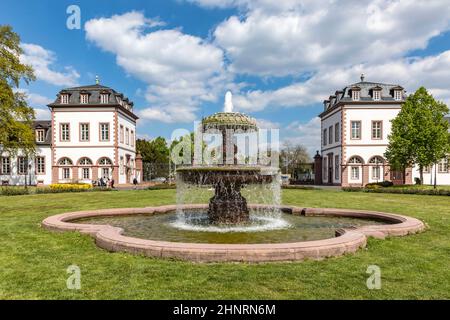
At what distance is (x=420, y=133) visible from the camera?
112ft

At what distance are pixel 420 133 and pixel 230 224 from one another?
99.7 ft

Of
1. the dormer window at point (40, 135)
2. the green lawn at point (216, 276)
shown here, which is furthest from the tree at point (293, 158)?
the green lawn at point (216, 276)

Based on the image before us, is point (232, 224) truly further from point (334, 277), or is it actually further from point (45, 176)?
point (45, 176)

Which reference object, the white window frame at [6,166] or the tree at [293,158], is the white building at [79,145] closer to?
the white window frame at [6,166]

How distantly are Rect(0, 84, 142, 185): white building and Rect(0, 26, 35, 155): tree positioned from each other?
43.7 ft

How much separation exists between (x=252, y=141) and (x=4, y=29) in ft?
89.5

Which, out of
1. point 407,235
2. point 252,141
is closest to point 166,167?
point 252,141

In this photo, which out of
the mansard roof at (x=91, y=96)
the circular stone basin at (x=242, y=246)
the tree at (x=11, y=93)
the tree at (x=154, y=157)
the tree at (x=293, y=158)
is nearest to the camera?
the circular stone basin at (x=242, y=246)

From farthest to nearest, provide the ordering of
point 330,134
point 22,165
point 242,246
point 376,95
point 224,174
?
1. point 330,134
2. point 22,165
3. point 376,95
4. point 224,174
5. point 242,246

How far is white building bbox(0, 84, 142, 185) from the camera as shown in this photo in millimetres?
45688

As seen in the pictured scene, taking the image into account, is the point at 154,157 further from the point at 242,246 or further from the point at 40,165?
the point at 242,246

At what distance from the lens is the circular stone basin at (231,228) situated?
8539 mm

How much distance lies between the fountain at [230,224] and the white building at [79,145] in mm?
34190

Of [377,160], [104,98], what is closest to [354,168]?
[377,160]
